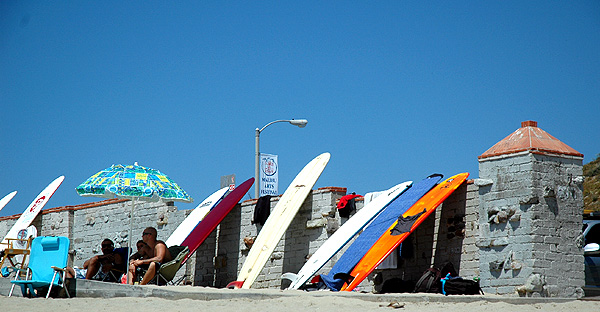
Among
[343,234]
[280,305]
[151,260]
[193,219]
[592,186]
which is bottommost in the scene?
[280,305]

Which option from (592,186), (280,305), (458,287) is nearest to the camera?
(280,305)

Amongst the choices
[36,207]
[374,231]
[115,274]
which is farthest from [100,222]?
[374,231]

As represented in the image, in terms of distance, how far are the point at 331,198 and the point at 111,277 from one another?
3424mm

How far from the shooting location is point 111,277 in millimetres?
11680

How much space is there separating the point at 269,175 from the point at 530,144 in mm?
9292

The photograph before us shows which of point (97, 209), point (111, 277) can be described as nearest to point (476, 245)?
point (111, 277)

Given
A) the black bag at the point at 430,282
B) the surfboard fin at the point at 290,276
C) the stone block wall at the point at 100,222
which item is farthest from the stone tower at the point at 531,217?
the stone block wall at the point at 100,222

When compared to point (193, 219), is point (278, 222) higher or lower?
lower

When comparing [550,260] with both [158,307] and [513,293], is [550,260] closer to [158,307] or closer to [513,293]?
[513,293]

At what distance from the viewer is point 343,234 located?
37.5ft

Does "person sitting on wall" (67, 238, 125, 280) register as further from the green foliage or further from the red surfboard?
the green foliage

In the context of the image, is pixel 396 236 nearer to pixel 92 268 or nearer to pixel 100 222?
pixel 92 268

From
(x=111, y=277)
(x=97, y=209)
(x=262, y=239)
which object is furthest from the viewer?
(x=97, y=209)

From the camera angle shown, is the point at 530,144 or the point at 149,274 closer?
the point at 530,144
